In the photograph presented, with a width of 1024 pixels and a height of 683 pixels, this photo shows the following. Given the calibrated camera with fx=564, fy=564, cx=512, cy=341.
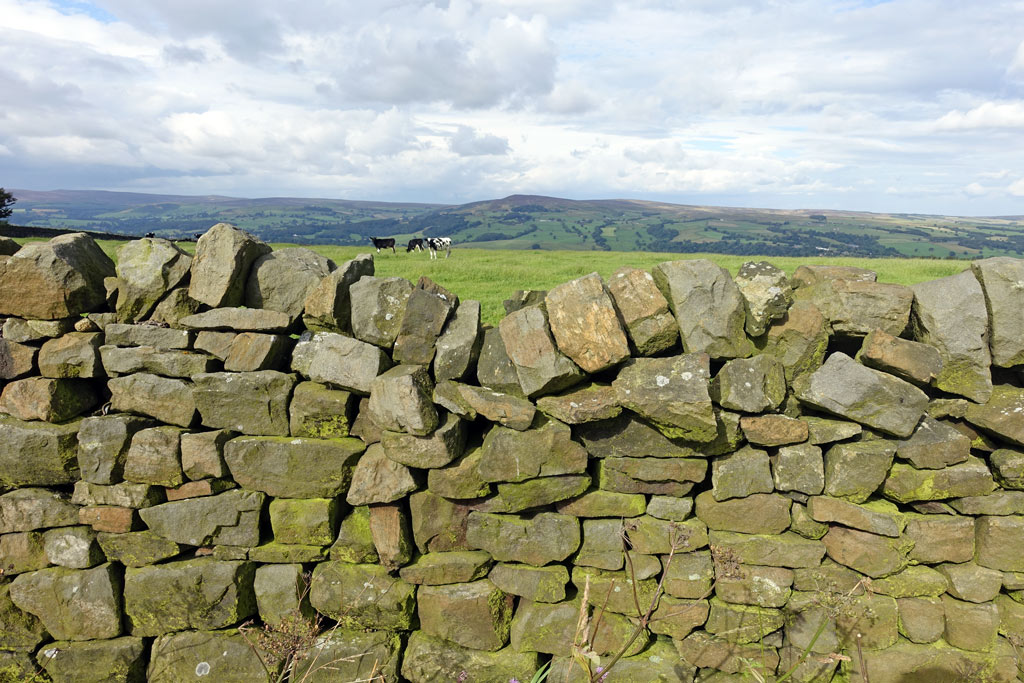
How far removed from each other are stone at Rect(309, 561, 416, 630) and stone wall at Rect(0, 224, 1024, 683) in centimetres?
3

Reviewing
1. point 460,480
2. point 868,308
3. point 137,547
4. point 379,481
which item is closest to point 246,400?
point 379,481

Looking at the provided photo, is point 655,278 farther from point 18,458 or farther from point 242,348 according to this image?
point 18,458

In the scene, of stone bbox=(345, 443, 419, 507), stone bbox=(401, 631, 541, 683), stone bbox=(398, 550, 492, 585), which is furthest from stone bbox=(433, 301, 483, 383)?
stone bbox=(401, 631, 541, 683)

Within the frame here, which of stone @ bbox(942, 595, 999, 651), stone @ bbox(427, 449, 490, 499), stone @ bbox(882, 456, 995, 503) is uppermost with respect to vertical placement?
stone @ bbox(882, 456, 995, 503)

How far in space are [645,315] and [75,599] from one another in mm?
5967

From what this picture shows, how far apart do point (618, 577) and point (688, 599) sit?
0.62m

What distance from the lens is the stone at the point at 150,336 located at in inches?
207

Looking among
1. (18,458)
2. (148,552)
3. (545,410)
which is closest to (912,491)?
(545,410)

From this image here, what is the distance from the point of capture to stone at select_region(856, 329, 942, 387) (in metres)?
4.49

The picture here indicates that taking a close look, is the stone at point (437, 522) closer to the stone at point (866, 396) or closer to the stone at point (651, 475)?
the stone at point (651, 475)

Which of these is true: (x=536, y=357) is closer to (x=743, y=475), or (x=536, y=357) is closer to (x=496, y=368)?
(x=496, y=368)

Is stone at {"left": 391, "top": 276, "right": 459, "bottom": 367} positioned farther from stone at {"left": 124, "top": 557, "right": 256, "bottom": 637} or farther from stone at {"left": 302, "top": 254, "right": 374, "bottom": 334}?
stone at {"left": 124, "top": 557, "right": 256, "bottom": 637}

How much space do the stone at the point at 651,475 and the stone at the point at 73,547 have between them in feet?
16.0

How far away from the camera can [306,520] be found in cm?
516
